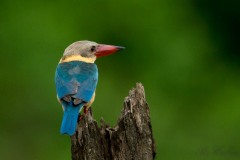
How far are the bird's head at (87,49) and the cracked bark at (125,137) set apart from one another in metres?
1.64

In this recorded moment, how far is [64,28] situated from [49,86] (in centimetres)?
108

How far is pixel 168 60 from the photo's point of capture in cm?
1295

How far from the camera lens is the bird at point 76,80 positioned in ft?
25.7

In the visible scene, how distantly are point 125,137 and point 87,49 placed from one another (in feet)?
6.12

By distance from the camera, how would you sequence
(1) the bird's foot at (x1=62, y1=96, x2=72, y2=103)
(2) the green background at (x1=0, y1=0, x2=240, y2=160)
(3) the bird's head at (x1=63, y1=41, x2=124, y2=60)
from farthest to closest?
1. (2) the green background at (x1=0, y1=0, x2=240, y2=160)
2. (3) the bird's head at (x1=63, y1=41, x2=124, y2=60)
3. (1) the bird's foot at (x1=62, y1=96, x2=72, y2=103)

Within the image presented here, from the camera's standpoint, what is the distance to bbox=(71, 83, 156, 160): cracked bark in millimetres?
7199

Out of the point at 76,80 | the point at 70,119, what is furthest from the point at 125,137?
Result: the point at 76,80

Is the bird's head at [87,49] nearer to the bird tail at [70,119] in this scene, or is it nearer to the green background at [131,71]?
the bird tail at [70,119]

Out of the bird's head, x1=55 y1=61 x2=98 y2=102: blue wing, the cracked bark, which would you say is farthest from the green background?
the cracked bark

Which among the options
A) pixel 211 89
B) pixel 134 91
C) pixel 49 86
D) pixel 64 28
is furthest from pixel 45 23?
pixel 134 91

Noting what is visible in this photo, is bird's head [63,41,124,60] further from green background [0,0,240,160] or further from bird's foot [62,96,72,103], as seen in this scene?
green background [0,0,240,160]

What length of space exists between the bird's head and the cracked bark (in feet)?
5.38

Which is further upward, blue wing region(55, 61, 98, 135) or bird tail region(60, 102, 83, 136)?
blue wing region(55, 61, 98, 135)

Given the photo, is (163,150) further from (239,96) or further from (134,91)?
(134,91)
